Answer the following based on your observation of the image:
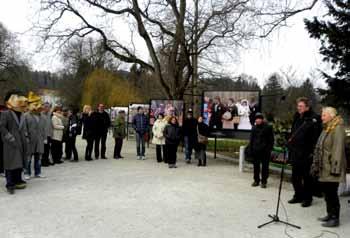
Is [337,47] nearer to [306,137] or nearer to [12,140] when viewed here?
[306,137]

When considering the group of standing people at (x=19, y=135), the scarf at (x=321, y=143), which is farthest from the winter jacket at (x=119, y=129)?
the scarf at (x=321, y=143)

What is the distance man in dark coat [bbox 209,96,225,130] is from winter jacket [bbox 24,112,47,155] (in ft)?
20.5

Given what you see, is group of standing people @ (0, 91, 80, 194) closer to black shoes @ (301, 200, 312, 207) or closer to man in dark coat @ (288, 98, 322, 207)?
man in dark coat @ (288, 98, 322, 207)

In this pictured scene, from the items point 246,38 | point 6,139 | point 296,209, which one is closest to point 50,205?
point 6,139

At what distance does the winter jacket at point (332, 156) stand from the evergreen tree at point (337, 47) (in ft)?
11.3

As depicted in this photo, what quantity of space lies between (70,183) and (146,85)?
99.6 feet

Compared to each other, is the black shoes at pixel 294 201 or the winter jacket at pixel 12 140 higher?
the winter jacket at pixel 12 140

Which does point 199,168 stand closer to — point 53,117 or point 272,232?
point 53,117

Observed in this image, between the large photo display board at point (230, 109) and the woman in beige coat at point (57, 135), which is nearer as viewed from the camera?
the woman in beige coat at point (57, 135)

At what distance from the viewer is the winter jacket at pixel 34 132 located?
9.18 metres

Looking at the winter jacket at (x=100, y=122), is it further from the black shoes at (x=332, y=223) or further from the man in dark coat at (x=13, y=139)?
the black shoes at (x=332, y=223)

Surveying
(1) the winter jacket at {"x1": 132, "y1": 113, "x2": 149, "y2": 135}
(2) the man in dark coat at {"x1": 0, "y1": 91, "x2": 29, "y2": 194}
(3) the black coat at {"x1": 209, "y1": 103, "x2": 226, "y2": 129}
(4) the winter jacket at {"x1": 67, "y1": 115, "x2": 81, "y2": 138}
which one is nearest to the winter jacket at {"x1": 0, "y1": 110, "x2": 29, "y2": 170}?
(2) the man in dark coat at {"x1": 0, "y1": 91, "x2": 29, "y2": 194}

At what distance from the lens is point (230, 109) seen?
13.7 meters

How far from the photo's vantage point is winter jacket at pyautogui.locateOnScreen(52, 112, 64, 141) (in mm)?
11815
